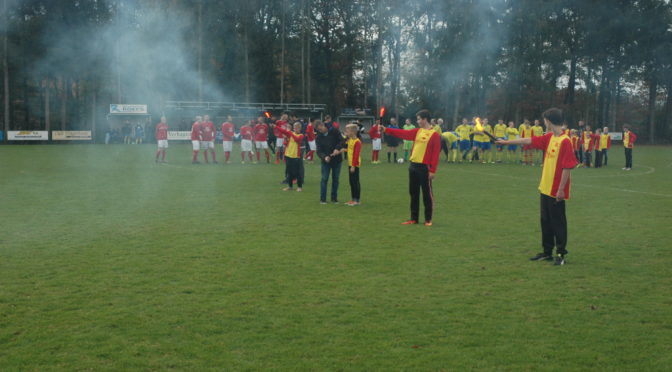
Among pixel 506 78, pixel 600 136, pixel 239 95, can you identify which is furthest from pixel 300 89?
pixel 600 136

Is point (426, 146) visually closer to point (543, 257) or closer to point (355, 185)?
point (543, 257)

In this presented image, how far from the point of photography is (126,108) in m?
42.7

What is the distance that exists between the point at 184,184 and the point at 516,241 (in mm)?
11003

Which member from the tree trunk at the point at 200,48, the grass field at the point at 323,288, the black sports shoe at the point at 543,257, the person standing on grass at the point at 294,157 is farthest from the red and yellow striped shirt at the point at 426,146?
the tree trunk at the point at 200,48

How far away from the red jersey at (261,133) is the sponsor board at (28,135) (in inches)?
951

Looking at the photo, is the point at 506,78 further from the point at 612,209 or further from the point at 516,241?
the point at 516,241

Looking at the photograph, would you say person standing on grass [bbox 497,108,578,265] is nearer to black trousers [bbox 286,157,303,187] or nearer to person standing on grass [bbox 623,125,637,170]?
black trousers [bbox 286,157,303,187]

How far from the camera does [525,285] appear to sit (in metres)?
6.84

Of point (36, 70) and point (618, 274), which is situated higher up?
point (36, 70)

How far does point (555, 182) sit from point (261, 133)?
20.5 meters

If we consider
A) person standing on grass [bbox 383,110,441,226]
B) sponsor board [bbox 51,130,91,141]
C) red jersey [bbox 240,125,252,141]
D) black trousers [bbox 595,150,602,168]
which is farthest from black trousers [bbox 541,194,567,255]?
sponsor board [bbox 51,130,91,141]

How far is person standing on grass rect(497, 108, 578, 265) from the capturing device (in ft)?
25.5

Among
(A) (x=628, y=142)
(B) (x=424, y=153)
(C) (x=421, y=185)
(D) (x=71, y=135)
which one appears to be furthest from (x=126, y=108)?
(B) (x=424, y=153)

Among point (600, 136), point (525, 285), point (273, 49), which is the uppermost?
point (273, 49)
